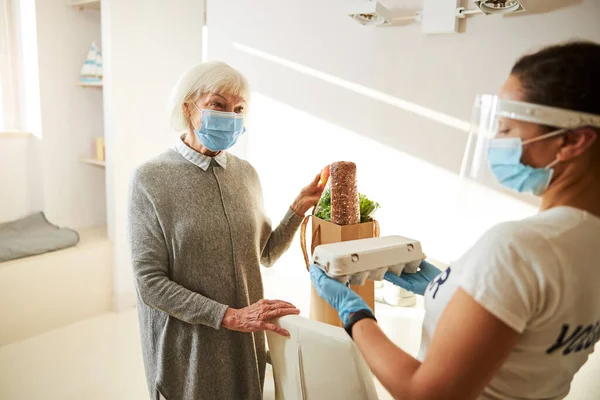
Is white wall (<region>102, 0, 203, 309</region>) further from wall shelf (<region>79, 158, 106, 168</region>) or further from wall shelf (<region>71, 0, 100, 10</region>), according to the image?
wall shelf (<region>71, 0, 100, 10</region>)

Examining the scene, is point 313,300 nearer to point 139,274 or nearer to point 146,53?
point 139,274

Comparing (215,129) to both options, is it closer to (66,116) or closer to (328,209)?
(328,209)

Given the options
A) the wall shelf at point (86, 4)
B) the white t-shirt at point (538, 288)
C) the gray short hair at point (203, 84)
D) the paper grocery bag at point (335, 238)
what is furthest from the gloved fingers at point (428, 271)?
the wall shelf at point (86, 4)

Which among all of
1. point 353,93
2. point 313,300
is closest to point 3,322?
point 313,300

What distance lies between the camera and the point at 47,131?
10.3ft

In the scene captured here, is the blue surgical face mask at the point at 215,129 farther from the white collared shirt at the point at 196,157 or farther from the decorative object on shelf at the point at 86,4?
the decorative object on shelf at the point at 86,4

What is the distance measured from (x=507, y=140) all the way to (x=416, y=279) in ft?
1.82

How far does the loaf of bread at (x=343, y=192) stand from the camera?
149cm

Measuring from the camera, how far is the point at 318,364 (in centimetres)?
109

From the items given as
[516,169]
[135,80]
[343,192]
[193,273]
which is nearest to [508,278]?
[516,169]

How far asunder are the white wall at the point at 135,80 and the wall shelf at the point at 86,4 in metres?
0.27

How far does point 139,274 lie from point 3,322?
1.94 metres

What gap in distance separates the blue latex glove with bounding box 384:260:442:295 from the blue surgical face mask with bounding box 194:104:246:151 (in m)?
0.66

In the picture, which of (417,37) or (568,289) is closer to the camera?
(568,289)
